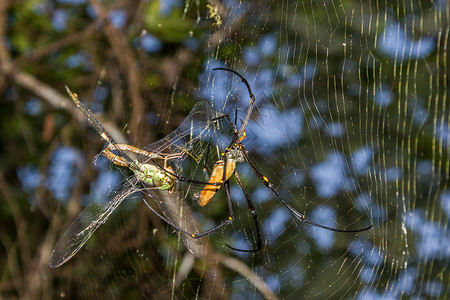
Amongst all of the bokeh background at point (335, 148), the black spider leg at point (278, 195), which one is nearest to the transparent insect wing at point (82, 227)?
the bokeh background at point (335, 148)

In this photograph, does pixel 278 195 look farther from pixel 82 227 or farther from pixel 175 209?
pixel 82 227

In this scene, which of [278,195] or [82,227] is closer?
[82,227]

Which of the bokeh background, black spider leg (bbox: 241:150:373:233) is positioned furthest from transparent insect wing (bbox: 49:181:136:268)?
black spider leg (bbox: 241:150:373:233)

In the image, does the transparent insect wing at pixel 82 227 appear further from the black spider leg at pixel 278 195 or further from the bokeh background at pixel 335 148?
the black spider leg at pixel 278 195

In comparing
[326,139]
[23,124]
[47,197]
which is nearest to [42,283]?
[47,197]

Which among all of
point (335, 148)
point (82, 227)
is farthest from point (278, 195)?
point (82, 227)

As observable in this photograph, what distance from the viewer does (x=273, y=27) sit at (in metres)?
0.96

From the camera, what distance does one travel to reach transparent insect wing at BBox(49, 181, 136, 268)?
0.75 metres

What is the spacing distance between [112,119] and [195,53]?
0.43 m

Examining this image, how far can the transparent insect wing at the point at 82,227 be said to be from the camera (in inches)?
29.6

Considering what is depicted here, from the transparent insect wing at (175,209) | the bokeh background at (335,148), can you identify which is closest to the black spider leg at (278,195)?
the bokeh background at (335,148)

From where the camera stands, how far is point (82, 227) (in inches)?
29.9

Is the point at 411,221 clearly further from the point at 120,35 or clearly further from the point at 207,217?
the point at 120,35

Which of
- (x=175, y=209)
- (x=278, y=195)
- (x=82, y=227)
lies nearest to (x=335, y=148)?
(x=278, y=195)
